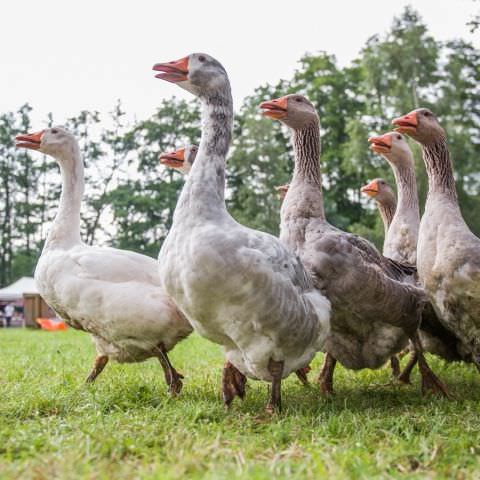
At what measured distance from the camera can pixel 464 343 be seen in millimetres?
4449

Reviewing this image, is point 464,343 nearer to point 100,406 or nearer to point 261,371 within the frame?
point 261,371

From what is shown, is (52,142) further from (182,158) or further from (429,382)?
(429,382)

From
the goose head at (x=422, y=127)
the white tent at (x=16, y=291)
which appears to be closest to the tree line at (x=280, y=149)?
the white tent at (x=16, y=291)

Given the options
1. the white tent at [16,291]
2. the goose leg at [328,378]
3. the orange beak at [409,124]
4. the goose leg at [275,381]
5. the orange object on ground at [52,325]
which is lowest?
the white tent at [16,291]

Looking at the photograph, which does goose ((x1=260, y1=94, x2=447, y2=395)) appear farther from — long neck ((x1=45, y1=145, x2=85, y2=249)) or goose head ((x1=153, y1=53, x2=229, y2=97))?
long neck ((x1=45, y1=145, x2=85, y2=249))

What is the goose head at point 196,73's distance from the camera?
13.2 ft

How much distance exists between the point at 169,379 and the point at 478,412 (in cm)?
233

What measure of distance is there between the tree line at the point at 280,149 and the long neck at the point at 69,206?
16909mm

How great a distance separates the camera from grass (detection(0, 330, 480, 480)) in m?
2.37

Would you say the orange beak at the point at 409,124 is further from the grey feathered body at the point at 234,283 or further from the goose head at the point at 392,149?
the grey feathered body at the point at 234,283

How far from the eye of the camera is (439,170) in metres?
4.96

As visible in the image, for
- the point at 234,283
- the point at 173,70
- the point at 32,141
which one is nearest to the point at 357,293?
the point at 234,283

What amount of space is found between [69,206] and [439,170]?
3488mm

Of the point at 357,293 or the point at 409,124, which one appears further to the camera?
the point at 409,124
